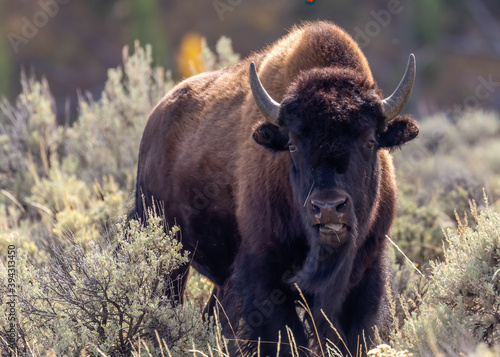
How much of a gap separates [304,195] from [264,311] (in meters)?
0.87

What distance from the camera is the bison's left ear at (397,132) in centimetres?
508

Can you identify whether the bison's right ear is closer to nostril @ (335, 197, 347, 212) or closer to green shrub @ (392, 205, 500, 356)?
nostril @ (335, 197, 347, 212)

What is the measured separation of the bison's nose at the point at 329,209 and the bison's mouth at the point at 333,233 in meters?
0.08

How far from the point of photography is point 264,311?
A: 4.78 meters

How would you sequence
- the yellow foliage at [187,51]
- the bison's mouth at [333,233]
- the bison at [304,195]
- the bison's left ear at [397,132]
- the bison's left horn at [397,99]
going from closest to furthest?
the bison's mouth at [333,233] < the bison at [304,195] < the bison's left horn at [397,99] < the bison's left ear at [397,132] < the yellow foliage at [187,51]

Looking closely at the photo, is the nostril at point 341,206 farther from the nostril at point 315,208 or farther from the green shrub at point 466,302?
the green shrub at point 466,302

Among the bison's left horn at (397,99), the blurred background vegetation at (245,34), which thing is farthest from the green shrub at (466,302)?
the blurred background vegetation at (245,34)

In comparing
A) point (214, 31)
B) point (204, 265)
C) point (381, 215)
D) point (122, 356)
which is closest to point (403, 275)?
point (381, 215)

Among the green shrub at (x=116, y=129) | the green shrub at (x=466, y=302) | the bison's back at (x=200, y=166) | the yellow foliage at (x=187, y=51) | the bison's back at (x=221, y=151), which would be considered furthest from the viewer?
the yellow foliage at (x=187, y=51)

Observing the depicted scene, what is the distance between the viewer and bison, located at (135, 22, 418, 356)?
4594mm

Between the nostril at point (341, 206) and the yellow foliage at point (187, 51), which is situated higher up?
the nostril at point (341, 206)

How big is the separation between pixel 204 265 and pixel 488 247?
8.21 feet

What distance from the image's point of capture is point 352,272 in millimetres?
4980

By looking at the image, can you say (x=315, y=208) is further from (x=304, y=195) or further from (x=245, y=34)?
(x=245, y=34)
